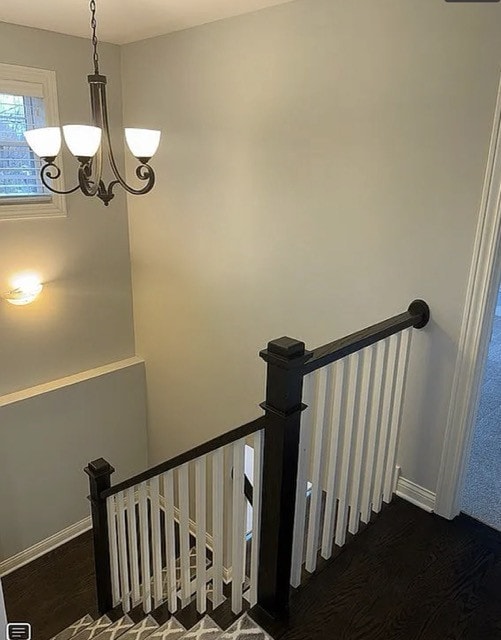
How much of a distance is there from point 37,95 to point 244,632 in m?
3.65

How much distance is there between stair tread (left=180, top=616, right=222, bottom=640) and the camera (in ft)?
6.50

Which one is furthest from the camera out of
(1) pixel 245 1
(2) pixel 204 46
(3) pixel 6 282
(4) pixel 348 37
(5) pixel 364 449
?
(3) pixel 6 282

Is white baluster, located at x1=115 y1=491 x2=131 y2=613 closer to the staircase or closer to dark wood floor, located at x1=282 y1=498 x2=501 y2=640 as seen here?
the staircase

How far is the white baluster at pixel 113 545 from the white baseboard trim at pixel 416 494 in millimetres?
1547

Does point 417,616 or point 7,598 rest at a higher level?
point 417,616

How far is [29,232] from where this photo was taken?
3.95 metres

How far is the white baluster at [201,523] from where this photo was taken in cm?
204

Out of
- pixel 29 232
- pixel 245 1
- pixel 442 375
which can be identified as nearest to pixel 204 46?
pixel 245 1

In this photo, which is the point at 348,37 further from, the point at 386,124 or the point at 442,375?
the point at 442,375

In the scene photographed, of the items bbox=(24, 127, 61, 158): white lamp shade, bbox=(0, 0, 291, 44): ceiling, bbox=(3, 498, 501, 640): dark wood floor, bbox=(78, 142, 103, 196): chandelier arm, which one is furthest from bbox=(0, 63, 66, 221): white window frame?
bbox=(3, 498, 501, 640): dark wood floor

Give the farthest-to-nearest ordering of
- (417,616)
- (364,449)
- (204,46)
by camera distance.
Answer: (204,46) → (364,449) → (417,616)

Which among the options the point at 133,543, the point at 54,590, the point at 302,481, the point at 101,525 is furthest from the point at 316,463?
the point at 54,590

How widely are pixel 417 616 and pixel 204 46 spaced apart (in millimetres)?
3379

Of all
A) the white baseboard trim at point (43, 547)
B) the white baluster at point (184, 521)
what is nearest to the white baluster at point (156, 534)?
the white baluster at point (184, 521)
